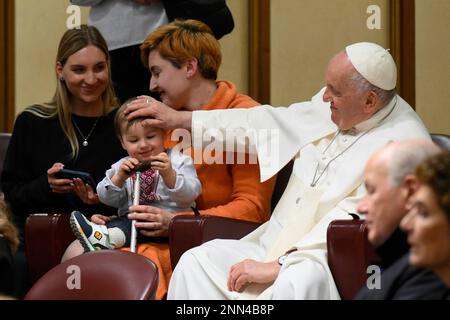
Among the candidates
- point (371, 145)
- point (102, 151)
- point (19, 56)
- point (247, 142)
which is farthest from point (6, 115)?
point (371, 145)

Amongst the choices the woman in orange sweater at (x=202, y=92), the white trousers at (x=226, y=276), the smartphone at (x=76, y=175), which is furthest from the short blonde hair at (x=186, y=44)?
the white trousers at (x=226, y=276)

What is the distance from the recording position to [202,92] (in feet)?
14.7

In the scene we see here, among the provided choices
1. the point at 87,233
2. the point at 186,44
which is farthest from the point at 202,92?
the point at 87,233

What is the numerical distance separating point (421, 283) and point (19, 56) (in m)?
3.90

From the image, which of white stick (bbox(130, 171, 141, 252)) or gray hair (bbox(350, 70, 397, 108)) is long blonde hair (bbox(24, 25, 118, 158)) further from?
gray hair (bbox(350, 70, 397, 108))

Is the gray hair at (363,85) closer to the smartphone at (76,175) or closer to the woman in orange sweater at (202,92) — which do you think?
the woman in orange sweater at (202,92)

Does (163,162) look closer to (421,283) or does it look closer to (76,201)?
(76,201)

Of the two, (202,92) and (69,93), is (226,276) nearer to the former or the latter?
(202,92)

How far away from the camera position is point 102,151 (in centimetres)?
461

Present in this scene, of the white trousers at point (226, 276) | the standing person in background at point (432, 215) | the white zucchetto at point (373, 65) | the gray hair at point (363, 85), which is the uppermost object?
the white zucchetto at point (373, 65)

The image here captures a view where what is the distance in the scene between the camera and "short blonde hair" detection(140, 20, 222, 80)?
440 centimetres

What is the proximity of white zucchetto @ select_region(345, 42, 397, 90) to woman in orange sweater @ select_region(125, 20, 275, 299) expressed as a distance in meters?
0.68

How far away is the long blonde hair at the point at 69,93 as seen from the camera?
4.63 m

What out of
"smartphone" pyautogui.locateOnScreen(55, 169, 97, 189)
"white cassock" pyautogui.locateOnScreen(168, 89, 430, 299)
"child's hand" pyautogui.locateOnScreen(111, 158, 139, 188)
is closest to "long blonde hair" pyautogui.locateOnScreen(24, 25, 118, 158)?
"smartphone" pyautogui.locateOnScreen(55, 169, 97, 189)
